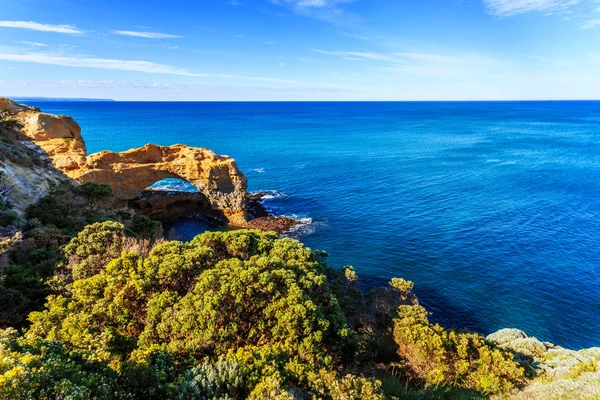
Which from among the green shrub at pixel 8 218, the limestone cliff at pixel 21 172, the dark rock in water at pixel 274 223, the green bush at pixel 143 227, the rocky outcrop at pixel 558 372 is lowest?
the dark rock in water at pixel 274 223

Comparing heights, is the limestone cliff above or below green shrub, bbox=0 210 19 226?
above

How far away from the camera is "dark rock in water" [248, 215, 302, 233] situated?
41.0 m

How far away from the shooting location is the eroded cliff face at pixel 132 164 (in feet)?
129

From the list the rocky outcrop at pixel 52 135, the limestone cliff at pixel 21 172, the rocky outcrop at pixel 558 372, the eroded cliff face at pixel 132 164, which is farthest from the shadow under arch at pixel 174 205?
the rocky outcrop at pixel 558 372

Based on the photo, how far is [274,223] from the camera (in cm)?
4216

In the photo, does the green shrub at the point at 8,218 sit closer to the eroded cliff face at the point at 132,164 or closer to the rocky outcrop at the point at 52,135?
the eroded cliff face at the point at 132,164

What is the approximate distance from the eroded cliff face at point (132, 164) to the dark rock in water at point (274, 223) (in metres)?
2.17

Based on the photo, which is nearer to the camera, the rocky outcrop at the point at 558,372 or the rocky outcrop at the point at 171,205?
the rocky outcrop at the point at 558,372

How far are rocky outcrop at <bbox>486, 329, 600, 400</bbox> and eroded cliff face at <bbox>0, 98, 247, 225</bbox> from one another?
32.8 meters

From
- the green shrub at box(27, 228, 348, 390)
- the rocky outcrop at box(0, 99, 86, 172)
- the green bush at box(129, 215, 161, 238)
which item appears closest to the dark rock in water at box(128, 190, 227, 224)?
the rocky outcrop at box(0, 99, 86, 172)

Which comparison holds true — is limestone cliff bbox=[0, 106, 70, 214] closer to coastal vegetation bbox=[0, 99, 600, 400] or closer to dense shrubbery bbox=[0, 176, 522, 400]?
coastal vegetation bbox=[0, 99, 600, 400]

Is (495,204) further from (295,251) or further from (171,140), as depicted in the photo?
(171,140)

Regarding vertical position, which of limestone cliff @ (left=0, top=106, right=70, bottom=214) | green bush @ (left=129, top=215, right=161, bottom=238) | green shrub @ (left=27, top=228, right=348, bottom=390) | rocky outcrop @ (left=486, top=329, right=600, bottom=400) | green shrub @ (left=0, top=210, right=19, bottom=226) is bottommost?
rocky outcrop @ (left=486, top=329, right=600, bottom=400)

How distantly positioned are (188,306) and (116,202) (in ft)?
113
